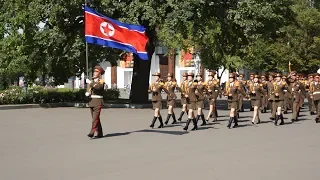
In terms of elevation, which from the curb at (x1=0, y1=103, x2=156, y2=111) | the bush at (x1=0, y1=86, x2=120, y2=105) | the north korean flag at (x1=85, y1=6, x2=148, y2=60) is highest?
the north korean flag at (x1=85, y1=6, x2=148, y2=60)

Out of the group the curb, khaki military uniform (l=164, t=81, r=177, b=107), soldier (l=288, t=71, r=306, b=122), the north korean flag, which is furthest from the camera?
the curb

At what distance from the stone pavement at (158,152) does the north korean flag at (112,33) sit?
2.61m

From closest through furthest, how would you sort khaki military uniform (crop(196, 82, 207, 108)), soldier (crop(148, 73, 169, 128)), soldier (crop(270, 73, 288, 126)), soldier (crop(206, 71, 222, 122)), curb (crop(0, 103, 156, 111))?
soldier (crop(148, 73, 169, 128)) < khaki military uniform (crop(196, 82, 207, 108)) < soldier (crop(270, 73, 288, 126)) < soldier (crop(206, 71, 222, 122)) < curb (crop(0, 103, 156, 111))

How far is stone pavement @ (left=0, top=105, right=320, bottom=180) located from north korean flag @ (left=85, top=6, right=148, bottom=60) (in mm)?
2609

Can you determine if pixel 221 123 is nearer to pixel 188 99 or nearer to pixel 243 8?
pixel 188 99

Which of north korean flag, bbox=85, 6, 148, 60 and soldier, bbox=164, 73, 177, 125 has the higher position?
north korean flag, bbox=85, 6, 148, 60

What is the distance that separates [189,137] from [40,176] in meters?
5.95

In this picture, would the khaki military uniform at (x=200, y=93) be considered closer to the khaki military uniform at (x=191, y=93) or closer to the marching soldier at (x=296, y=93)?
the khaki military uniform at (x=191, y=93)

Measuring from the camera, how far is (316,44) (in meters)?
42.0

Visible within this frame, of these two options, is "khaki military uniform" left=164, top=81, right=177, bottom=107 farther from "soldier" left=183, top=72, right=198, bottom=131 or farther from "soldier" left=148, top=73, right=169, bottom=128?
"soldier" left=183, top=72, right=198, bottom=131

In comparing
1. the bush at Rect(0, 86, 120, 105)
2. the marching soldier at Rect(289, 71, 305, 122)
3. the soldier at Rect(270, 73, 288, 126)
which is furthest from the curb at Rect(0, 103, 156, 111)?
the soldier at Rect(270, 73, 288, 126)

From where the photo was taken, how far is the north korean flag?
13953 millimetres

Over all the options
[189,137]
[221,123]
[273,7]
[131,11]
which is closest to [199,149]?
[189,137]

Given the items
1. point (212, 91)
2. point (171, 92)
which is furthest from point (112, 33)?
point (212, 91)
